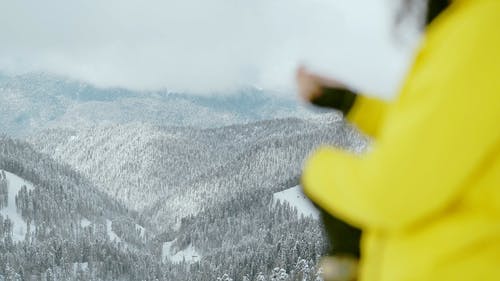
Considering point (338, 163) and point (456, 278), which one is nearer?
point (456, 278)

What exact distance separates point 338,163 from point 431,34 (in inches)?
22.2

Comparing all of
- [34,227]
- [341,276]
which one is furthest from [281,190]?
[341,276]

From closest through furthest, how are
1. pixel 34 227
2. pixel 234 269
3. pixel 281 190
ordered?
pixel 234 269
pixel 34 227
pixel 281 190

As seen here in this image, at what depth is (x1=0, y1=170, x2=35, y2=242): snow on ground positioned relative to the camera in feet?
512

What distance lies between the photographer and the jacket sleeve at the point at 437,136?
2.04 meters

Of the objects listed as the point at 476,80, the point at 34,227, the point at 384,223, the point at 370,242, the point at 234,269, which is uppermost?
the point at 476,80

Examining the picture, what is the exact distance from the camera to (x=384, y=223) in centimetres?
225

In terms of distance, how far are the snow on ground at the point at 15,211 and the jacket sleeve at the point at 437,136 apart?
157 metres

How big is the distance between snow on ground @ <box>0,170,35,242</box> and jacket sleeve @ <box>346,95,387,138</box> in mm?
156472

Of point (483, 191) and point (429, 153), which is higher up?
point (429, 153)

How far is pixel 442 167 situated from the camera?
82.4 inches

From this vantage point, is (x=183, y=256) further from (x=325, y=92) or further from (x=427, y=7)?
(x=427, y=7)

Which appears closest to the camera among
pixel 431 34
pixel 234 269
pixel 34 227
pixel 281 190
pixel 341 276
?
pixel 431 34

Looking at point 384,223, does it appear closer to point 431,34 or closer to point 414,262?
point 414,262
